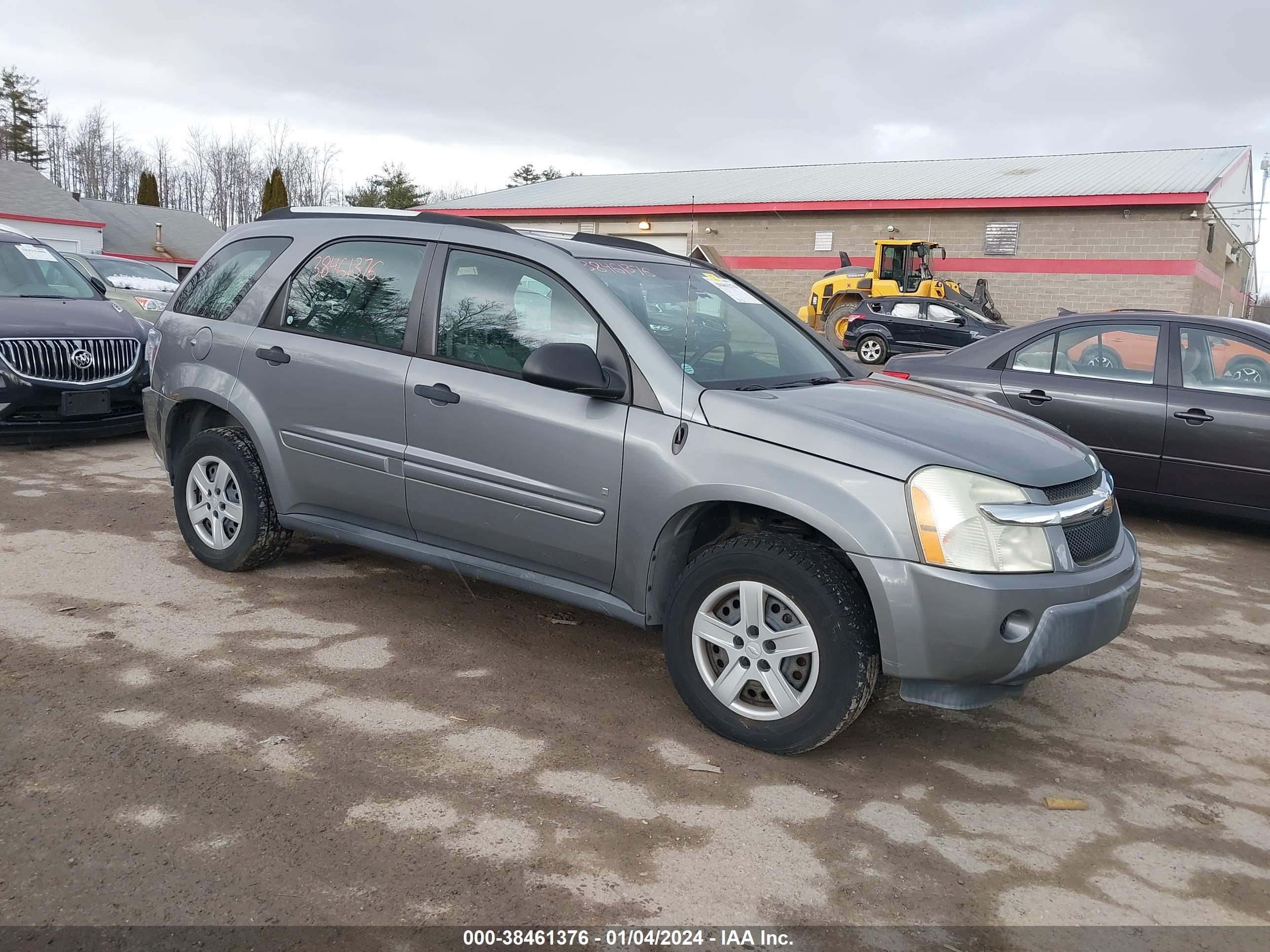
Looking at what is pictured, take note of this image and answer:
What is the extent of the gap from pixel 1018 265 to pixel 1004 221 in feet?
4.06

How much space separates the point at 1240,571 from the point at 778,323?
3.64 m

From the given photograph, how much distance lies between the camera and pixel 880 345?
21.6 meters

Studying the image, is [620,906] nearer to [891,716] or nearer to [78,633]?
[891,716]

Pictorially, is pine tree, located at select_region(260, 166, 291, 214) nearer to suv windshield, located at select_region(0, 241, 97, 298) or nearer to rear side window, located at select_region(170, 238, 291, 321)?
suv windshield, located at select_region(0, 241, 97, 298)

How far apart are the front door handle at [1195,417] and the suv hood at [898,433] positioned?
3250 mm

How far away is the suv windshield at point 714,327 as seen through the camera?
3.88m

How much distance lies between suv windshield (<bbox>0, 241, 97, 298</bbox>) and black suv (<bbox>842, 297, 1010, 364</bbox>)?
16.0 m

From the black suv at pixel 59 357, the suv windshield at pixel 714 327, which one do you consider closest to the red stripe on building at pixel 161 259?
the black suv at pixel 59 357

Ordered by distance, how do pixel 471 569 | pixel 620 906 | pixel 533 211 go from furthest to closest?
1. pixel 533 211
2. pixel 471 569
3. pixel 620 906

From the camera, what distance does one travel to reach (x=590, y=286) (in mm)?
3887

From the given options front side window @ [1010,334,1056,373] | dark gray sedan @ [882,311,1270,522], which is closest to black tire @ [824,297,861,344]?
front side window @ [1010,334,1056,373]

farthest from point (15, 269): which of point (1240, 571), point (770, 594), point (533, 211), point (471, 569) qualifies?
point (533, 211)

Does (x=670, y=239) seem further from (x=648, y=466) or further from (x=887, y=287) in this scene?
(x=648, y=466)

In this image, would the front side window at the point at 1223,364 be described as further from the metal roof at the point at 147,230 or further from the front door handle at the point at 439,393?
the metal roof at the point at 147,230
